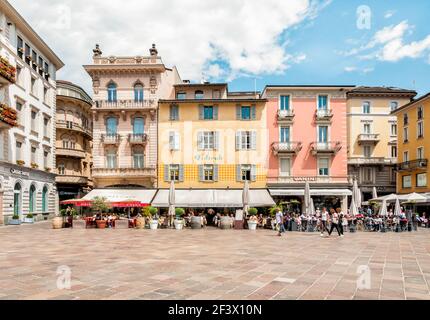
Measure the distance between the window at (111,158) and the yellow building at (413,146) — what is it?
102 ft

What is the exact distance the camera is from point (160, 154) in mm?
32312

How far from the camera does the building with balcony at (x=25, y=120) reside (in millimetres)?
26062

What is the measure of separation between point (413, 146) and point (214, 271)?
37028 millimetres

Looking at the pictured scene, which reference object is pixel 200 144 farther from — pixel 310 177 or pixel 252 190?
pixel 310 177

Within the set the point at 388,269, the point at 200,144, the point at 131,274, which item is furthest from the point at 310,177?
the point at 131,274

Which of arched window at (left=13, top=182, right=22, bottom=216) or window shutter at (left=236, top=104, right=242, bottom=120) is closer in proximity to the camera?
arched window at (left=13, top=182, right=22, bottom=216)

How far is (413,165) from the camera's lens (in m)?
37.0

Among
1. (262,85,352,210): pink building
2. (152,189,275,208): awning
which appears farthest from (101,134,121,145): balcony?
(262,85,352,210): pink building

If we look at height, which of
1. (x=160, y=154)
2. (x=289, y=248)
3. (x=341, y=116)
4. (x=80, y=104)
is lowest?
(x=289, y=248)

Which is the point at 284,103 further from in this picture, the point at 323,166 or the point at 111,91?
the point at 111,91

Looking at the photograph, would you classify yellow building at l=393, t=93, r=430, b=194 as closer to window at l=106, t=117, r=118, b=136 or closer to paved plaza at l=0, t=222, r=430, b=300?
paved plaza at l=0, t=222, r=430, b=300

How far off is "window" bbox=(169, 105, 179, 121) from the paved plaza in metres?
19.8

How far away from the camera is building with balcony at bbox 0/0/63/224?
85.5 feet
